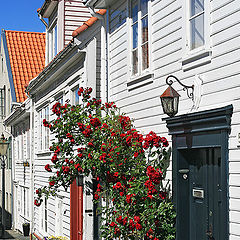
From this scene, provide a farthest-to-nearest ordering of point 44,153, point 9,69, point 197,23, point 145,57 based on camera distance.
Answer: point 9,69
point 44,153
point 145,57
point 197,23

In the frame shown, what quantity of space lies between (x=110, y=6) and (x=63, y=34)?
207 inches

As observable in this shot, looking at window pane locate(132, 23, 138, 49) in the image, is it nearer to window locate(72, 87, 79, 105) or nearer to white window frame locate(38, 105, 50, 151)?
window locate(72, 87, 79, 105)

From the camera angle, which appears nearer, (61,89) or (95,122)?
(95,122)

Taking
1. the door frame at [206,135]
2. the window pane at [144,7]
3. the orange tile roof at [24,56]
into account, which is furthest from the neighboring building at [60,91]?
the door frame at [206,135]

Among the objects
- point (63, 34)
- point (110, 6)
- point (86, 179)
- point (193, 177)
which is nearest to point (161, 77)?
point (193, 177)

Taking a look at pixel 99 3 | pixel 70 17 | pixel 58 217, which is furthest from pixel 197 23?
pixel 58 217

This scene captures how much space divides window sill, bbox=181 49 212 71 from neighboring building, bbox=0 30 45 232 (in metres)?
14.7

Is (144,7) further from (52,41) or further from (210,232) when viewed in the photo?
(52,41)

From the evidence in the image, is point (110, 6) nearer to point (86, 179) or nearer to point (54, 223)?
point (86, 179)

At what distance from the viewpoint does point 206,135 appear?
264 inches

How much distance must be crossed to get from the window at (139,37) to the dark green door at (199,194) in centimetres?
208

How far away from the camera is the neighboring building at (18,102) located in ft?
74.5

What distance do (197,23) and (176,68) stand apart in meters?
0.81

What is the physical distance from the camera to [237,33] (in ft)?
19.9
